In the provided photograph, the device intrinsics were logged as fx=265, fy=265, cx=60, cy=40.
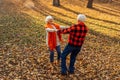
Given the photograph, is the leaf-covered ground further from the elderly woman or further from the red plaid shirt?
the red plaid shirt

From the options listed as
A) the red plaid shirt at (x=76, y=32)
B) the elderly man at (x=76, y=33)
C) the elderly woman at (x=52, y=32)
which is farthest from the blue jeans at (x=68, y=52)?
the elderly woman at (x=52, y=32)

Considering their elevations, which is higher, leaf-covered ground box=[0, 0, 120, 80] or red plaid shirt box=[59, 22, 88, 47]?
red plaid shirt box=[59, 22, 88, 47]

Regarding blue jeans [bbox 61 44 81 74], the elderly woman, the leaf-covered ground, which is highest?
the elderly woman

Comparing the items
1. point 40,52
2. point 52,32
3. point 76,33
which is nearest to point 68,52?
point 76,33

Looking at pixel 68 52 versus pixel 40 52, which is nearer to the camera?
pixel 68 52

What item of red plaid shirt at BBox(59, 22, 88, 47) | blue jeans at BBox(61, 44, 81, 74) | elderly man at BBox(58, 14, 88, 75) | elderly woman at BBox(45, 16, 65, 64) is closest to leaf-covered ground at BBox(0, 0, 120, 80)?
blue jeans at BBox(61, 44, 81, 74)

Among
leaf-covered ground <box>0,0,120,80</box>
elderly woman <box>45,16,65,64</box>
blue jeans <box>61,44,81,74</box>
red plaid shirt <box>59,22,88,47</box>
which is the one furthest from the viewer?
leaf-covered ground <box>0,0,120,80</box>

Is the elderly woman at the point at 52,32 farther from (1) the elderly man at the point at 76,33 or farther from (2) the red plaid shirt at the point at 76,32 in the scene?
(2) the red plaid shirt at the point at 76,32

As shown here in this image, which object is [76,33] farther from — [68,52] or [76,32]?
[68,52]

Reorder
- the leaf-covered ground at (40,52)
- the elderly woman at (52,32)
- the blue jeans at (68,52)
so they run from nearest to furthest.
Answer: the blue jeans at (68,52), the elderly woman at (52,32), the leaf-covered ground at (40,52)

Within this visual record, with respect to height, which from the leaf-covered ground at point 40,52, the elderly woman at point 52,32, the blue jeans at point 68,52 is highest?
the elderly woman at point 52,32

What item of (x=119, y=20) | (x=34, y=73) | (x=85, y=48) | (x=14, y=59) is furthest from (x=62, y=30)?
(x=119, y=20)

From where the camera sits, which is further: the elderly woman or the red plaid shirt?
the elderly woman

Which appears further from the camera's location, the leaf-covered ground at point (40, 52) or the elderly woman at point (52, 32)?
the leaf-covered ground at point (40, 52)
